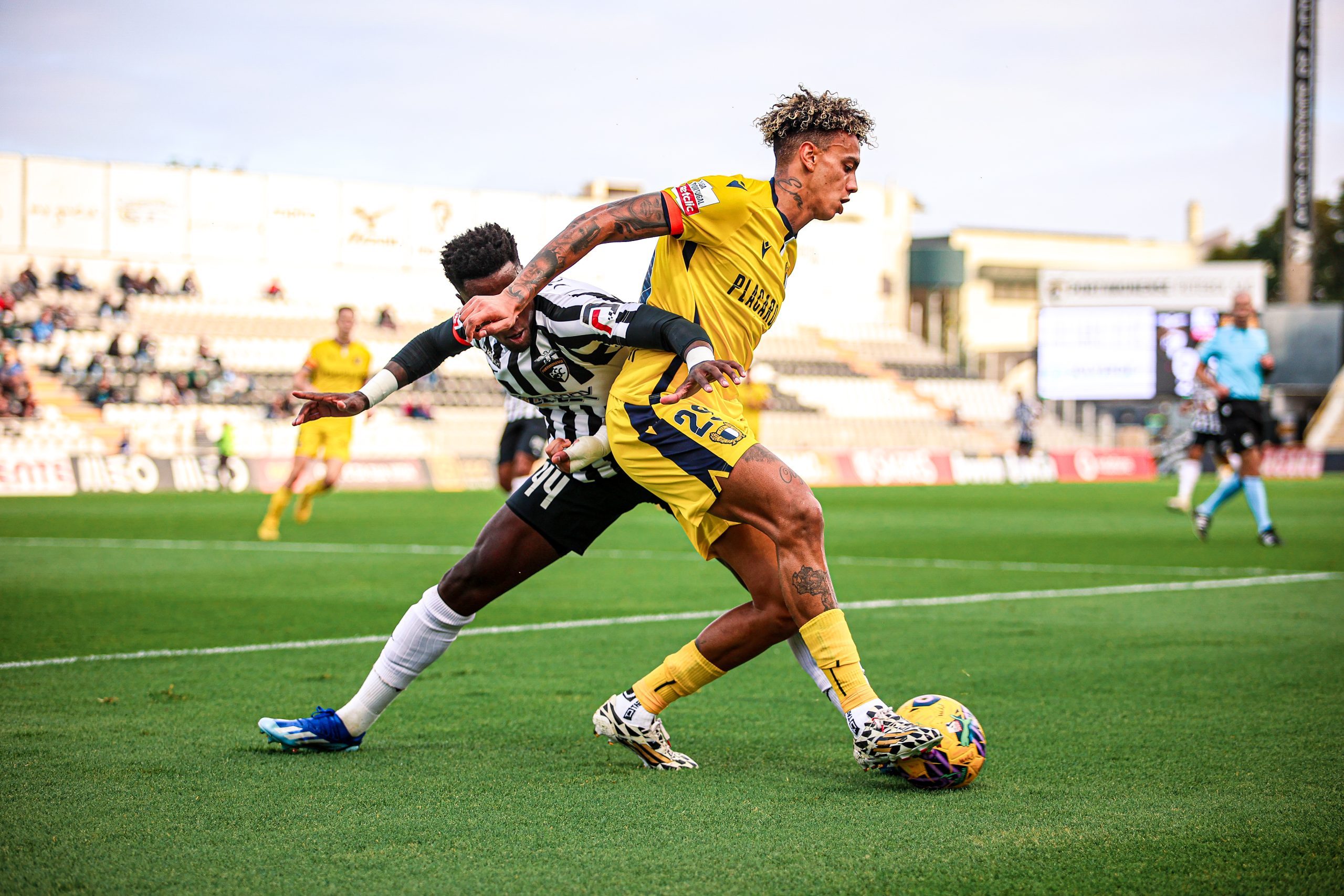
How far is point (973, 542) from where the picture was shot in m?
13.9

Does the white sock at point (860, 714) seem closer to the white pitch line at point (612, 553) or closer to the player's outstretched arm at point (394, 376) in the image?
the player's outstretched arm at point (394, 376)

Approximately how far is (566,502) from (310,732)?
3.72 ft

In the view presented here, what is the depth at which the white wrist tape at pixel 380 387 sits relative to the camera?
4.32 meters

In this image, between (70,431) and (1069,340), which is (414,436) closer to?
(70,431)

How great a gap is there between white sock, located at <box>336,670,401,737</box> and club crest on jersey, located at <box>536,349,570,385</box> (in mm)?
1186

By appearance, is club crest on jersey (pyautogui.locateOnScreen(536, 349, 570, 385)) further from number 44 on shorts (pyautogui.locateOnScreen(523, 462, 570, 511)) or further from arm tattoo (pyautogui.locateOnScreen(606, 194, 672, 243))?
arm tattoo (pyautogui.locateOnScreen(606, 194, 672, 243))

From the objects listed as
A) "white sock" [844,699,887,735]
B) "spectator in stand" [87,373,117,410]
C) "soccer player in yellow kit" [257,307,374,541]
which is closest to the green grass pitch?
"white sock" [844,699,887,735]

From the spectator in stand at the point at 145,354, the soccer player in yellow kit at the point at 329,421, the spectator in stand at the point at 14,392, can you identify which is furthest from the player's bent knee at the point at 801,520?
the spectator in stand at the point at 145,354

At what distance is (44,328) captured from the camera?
102 feet

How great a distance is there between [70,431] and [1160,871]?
28.8 m

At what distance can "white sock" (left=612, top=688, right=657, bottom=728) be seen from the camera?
4180 mm

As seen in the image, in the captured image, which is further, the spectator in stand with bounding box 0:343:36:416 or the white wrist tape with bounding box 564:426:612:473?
the spectator in stand with bounding box 0:343:36:416

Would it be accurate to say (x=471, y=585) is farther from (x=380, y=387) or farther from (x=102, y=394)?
(x=102, y=394)

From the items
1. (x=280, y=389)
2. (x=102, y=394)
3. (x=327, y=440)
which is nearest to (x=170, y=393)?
(x=102, y=394)
